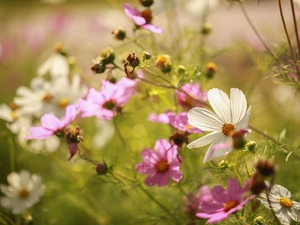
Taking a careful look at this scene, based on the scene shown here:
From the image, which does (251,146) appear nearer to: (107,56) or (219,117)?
(219,117)

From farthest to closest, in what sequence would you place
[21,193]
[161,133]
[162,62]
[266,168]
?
[161,133] < [21,193] < [162,62] < [266,168]

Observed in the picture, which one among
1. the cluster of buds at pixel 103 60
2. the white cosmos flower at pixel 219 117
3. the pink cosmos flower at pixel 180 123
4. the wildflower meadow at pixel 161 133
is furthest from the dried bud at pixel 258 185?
the cluster of buds at pixel 103 60

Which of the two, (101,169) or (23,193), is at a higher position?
(101,169)

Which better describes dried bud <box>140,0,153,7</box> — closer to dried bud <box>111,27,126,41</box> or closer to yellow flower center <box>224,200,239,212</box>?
dried bud <box>111,27,126,41</box>

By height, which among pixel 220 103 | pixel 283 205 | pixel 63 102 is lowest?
pixel 63 102

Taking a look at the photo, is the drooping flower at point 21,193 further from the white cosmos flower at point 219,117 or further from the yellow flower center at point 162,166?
the white cosmos flower at point 219,117

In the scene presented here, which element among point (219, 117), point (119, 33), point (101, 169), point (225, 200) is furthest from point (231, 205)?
point (119, 33)

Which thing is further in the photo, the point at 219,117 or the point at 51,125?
the point at 51,125
